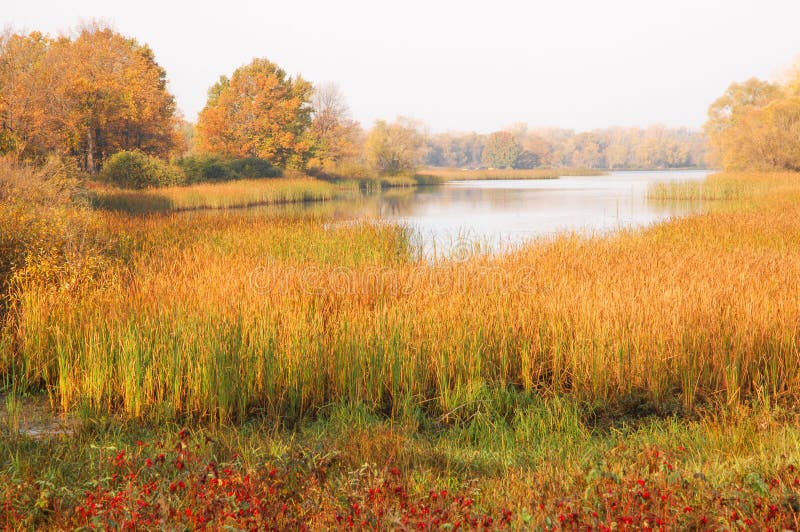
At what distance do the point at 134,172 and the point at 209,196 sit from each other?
167 inches

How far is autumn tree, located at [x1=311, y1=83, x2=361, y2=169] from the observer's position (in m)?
52.6

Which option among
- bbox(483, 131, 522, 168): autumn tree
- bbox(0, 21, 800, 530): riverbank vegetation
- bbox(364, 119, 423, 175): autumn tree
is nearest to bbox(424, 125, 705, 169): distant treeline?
bbox(483, 131, 522, 168): autumn tree

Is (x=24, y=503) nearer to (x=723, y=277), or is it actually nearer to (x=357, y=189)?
(x=723, y=277)

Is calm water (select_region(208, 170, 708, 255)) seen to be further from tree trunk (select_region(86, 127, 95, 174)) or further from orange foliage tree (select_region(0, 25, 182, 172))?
tree trunk (select_region(86, 127, 95, 174))

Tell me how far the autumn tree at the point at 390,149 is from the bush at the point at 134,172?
2915 cm

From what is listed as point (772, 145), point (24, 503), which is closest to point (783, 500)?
point (24, 503)

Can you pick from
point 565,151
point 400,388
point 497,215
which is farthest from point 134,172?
point 565,151

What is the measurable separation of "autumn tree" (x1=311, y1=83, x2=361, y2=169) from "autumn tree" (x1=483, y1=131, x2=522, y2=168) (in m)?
68.0

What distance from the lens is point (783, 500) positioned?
297 centimetres

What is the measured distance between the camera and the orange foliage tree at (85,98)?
84.6 ft

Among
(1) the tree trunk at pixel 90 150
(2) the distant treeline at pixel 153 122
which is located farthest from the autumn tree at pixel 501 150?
(1) the tree trunk at pixel 90 150

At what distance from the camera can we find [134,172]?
98.8 ft

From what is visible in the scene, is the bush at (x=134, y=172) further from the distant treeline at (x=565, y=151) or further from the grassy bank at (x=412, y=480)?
the distant treeline at (x=565, y=151)

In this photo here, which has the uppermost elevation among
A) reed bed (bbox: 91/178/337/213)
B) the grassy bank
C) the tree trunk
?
the tree trunk
